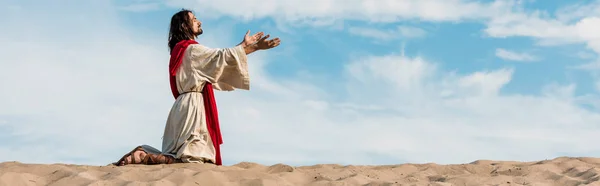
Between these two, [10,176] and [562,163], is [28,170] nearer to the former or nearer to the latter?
[10,176]

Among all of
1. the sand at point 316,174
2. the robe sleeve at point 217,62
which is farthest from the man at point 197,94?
the sand at point 316,174

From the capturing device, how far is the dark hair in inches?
317

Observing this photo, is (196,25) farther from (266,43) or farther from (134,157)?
(134,157)

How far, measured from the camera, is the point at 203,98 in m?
7.88

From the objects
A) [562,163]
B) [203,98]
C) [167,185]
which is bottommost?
[167,185]

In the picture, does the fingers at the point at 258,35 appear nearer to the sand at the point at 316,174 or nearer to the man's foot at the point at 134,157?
the sand at the point at 316,174

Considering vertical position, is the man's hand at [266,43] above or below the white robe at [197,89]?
above

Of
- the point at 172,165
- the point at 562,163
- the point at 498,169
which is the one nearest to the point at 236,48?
the point at 172,165

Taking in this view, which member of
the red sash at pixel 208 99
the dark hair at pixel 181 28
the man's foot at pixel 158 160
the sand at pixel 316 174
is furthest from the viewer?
the dark hair at pixel 181 28

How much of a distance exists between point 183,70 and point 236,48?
0.57m

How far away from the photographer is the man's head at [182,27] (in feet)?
26.5

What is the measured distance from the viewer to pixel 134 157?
7.63 metres

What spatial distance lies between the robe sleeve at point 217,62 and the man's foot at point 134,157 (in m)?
0.94

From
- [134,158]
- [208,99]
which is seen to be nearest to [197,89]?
[208,99]
